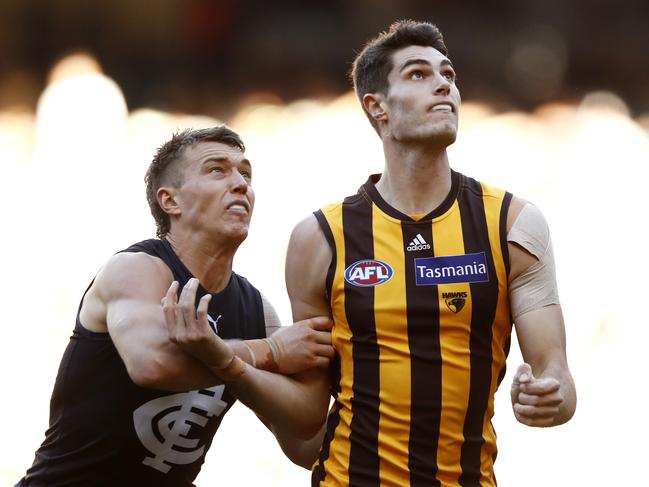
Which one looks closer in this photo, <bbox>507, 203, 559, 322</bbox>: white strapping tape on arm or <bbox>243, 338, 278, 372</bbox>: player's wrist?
<bbox>507, 203, 559, 322</bbox>: white strapping tape on arm

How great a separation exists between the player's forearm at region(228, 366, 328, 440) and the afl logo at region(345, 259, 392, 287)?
42 cm

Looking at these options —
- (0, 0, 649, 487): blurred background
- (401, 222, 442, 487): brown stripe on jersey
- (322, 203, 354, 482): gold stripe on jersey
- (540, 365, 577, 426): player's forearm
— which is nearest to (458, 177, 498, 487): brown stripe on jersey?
(401, 222, 442, 487): brown stripe on jersey

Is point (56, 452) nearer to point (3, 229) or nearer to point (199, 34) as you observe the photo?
point (3, 229)

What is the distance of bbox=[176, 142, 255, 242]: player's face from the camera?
4.07m

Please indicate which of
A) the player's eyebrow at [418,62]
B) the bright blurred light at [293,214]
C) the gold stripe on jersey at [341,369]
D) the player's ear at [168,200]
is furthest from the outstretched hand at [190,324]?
the bright blurred light at [293,214]

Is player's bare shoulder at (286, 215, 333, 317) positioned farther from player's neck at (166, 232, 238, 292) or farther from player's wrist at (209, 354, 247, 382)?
player's neck at (166, 232, 238, 292)

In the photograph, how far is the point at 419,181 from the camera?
371cm

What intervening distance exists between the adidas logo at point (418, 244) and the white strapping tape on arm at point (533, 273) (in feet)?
0.91

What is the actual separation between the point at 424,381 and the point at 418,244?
1.53 ft

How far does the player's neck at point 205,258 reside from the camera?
13.4 ft

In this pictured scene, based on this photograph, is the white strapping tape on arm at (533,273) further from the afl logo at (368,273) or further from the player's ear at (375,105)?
the player's ear at (375,105)

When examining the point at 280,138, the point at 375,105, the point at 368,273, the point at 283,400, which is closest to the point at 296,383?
the point at 283,400

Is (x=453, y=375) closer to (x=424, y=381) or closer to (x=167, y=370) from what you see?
(x=424, y=381)

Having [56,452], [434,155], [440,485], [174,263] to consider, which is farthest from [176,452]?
[434,155]
